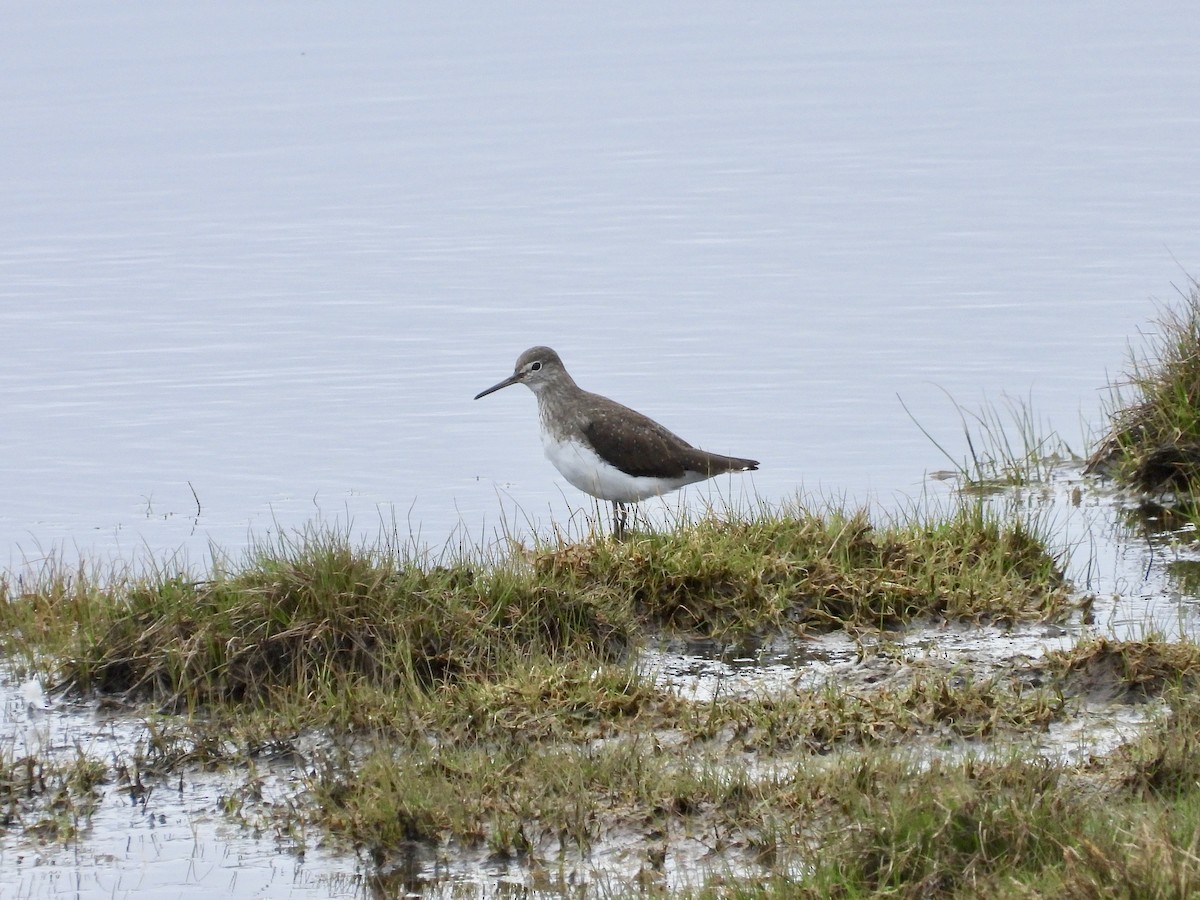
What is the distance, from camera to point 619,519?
28.4ft

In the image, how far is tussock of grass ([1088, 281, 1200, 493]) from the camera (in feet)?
30.6

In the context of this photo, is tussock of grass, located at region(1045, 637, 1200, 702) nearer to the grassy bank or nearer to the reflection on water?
the grassy bank

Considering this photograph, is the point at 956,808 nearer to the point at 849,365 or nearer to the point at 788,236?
the point at 849,365

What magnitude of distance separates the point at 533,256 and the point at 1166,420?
34.8 ft

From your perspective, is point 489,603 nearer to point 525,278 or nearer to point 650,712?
point 650,712

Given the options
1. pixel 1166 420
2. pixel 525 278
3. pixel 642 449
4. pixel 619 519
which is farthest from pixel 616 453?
pixel 525 278

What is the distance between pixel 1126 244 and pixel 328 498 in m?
9.49

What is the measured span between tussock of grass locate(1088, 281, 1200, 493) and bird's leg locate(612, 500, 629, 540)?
9.41 ft

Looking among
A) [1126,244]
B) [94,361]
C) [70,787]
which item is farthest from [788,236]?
[70,787]

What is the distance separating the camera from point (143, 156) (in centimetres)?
2439

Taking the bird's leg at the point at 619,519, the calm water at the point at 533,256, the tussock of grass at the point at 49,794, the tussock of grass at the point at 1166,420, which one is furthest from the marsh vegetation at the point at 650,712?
the calm water at the point at 533,256

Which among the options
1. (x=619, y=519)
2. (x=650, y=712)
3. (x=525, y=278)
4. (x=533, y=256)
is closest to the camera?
(x=650, y=712)

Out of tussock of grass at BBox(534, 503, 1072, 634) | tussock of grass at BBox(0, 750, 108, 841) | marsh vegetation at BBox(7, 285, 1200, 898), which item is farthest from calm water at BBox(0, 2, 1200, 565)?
tussock of grass at BBox(0, 750, 108, 841)

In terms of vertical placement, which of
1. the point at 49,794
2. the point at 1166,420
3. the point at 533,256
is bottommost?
the point at 49,794
